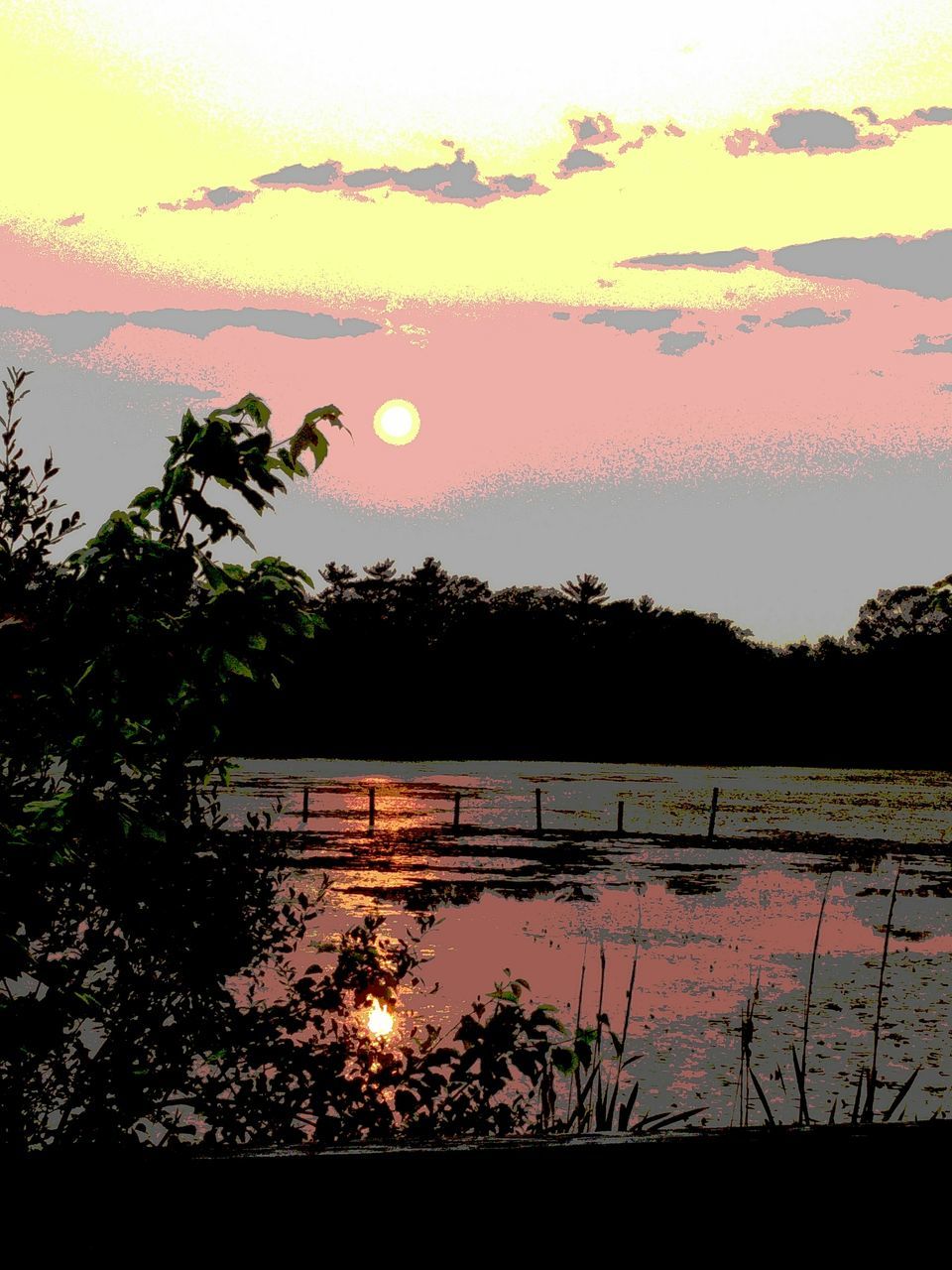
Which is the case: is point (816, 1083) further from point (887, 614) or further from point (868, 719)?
point (887, 614)

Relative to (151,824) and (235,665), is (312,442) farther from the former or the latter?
(151,824)

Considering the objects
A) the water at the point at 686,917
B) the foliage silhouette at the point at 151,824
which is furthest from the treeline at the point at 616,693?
the foliage silhouette at the point at 151,824

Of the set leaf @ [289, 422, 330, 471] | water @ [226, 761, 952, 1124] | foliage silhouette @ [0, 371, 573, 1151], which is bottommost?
water @ [226, 761, 952, 1124]

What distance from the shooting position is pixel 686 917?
75.0 ft

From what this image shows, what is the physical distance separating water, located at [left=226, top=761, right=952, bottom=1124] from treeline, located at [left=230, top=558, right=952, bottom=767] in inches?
2034

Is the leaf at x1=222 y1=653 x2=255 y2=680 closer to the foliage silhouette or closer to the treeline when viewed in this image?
the foliage silhouette

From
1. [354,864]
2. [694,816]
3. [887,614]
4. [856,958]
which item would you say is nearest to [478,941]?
[856,958]

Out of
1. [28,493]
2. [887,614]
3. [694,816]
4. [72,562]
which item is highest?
[887,614]

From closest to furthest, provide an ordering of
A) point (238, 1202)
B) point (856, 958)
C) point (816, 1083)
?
point (238, 1202) → point (816, 1083) → point (856, 958)

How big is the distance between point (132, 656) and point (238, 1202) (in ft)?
6.16

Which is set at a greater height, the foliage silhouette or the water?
the foliage silhouette

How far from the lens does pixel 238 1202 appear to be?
1.70 metres

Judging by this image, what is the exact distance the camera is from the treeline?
103812 mm

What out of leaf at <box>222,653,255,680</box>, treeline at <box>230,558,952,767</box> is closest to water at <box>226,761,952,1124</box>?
leaf at <box>222,653,255,680</box>
